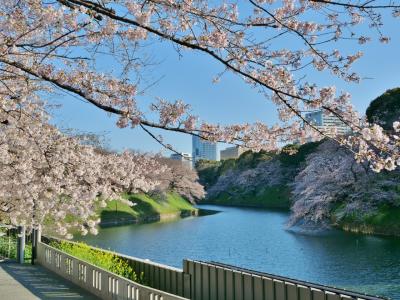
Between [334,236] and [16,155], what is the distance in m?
22.4

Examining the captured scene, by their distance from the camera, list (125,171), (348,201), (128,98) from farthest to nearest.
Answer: (348,201) → (125,171) → (128,98)

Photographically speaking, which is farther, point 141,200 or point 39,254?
point 141,200

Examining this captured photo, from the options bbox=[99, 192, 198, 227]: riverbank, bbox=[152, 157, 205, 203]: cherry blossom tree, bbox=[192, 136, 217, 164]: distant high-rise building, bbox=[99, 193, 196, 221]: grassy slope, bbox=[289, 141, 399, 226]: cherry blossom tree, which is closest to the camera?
bbox=[192, 136, 217, 164]: distant high-rise building

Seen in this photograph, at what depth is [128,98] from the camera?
22.7 ft

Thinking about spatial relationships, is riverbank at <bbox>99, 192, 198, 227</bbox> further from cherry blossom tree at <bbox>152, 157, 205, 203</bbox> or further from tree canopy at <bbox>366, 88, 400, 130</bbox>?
tree canopy at <bbox>366, 88, 400, 130</bbox>

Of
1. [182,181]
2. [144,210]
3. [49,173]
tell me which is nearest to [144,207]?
[144,210]

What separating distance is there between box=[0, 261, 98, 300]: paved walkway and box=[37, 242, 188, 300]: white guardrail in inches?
6.6

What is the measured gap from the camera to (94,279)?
943 centimetres

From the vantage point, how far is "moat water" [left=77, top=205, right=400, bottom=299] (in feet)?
60.0

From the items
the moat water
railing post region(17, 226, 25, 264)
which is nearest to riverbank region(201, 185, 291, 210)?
the moat water

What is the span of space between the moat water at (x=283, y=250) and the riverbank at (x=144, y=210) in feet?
26.9

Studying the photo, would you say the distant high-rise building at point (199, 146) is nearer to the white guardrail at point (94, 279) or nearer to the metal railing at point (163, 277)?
the white guardrail at point (94, 279)

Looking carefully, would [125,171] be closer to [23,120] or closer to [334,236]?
[23,120]

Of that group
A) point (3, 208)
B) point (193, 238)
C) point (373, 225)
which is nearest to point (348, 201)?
point (373, 225)
